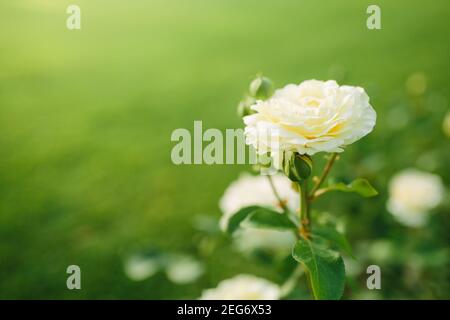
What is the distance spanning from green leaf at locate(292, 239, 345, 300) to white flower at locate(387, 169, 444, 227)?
1066 millimetres

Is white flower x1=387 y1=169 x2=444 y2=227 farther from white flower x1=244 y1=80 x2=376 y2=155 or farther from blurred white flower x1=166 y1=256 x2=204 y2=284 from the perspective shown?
white flower x1=244 y1=80 x2=376 y2=155

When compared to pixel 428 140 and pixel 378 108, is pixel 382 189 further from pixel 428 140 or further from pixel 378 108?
pixel 378 108

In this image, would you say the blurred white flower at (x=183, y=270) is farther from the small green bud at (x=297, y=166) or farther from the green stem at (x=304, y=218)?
the small green bud at (x=297, y=166)

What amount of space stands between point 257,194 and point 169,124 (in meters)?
2.31

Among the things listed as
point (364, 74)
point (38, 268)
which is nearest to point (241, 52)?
point (364, 74)

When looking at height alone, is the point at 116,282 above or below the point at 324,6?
below

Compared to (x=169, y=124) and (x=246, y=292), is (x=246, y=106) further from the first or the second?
(x=169, y=124)

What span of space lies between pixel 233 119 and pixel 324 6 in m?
3.11

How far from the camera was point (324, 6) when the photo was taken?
20.1 feet

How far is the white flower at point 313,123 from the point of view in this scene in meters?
0.87

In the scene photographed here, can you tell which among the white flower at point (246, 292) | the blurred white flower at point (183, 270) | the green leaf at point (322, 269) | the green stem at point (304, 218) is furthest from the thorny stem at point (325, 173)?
the blurred white flower at point (183, 270)

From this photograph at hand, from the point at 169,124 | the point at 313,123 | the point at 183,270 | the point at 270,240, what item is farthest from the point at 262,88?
the point at 169,124

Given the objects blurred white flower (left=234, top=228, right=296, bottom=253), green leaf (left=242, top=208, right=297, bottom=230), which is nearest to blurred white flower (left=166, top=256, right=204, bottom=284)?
blurred white flower (left=234, top=228, right=296, bottom=253)

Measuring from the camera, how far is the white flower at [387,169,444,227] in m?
1.92
